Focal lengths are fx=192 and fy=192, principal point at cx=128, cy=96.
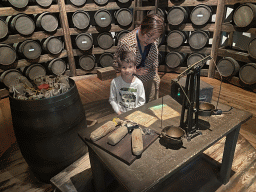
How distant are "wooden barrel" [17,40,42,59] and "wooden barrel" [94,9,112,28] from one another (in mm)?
1878

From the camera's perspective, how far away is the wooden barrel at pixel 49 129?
207cm

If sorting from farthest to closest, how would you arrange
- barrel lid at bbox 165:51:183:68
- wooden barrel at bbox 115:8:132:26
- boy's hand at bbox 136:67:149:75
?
barrel lid at bbox 165:51:183:68 < wooden barrel at bbox 115:8:132:26 < boy's hand at bbox 136:67:149:75

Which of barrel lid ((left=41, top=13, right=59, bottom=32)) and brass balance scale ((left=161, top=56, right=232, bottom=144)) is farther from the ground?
barrel lid ((left=41, top=13, right=59, bottom=32))

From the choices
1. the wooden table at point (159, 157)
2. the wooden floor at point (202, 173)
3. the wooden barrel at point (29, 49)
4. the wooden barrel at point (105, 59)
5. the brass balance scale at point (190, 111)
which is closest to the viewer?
the wooden table at point (159, 157)

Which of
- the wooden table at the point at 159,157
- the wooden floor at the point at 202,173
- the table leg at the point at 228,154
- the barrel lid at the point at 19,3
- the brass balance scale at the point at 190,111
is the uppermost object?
the barrel lid at the point at 19,3

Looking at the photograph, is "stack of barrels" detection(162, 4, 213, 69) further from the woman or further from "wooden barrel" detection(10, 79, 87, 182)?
"wooden barrel" detection(10, 79, 87, 182)

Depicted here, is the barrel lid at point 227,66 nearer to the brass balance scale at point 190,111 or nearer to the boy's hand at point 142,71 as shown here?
the boy's hand at point 142,71

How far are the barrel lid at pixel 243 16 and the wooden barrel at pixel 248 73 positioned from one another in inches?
39.9

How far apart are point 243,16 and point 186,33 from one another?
6.03 feet

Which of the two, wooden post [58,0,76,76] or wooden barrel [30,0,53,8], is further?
wooden post [58,0,76,76]

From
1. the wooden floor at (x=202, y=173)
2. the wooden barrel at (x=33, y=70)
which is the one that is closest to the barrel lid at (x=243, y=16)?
the wooden floor at (x=202, y=173)

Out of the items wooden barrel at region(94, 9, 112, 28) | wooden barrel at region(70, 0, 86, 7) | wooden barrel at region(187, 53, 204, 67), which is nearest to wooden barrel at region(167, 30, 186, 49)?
wooden barrel at region(187, 53, 204, 67)

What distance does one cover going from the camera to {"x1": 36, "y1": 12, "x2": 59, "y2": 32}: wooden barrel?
207 inches

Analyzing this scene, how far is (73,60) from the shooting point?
619cm
